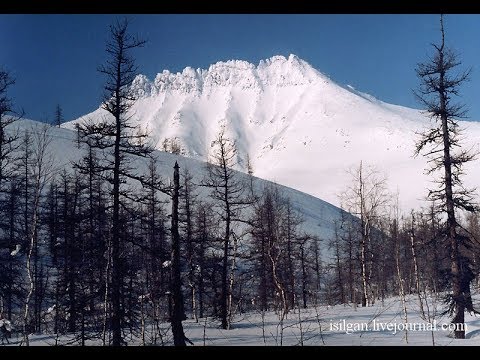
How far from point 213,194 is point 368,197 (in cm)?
970

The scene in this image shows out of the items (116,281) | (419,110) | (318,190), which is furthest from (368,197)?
(318,190)

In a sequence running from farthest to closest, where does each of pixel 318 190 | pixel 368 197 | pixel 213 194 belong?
pixel 318 190 < pixel 368 197 < pixel 213 194

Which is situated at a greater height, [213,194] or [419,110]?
[419,110]

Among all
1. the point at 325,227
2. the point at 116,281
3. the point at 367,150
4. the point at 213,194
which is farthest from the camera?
the point at 367,150
